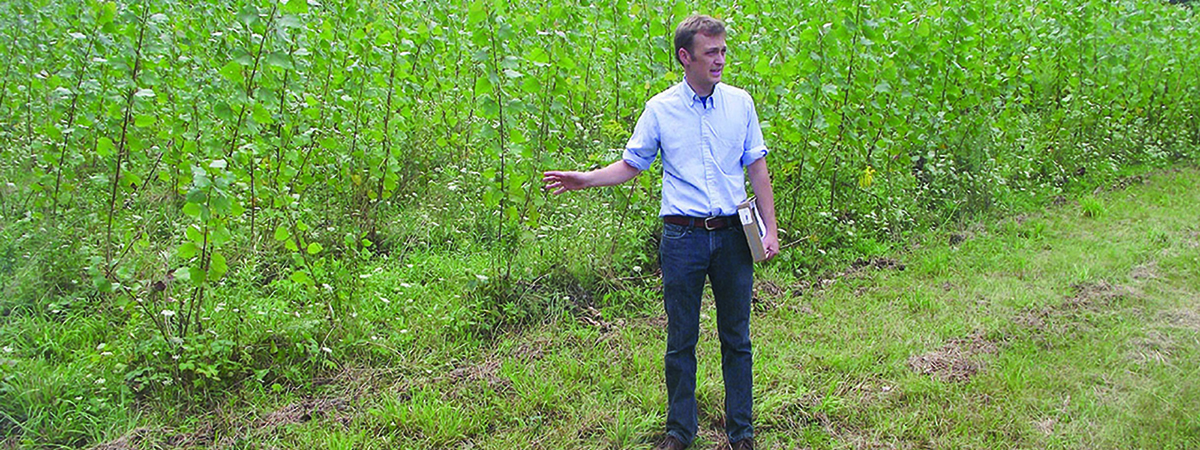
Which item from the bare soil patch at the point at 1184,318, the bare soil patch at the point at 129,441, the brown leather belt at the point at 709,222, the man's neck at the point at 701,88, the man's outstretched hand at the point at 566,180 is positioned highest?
the man's neck at the point at 701,88

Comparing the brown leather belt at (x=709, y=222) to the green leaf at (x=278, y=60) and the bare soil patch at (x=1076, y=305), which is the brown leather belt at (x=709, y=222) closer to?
the green leaf at (x=278, y=60)

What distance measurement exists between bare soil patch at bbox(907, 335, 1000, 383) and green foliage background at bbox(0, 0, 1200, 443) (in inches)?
51.5

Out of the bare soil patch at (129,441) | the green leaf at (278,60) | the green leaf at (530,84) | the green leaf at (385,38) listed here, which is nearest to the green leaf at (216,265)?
the bare soil patch at (129,441)

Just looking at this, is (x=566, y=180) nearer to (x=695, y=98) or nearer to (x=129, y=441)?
(x=695, y=98)

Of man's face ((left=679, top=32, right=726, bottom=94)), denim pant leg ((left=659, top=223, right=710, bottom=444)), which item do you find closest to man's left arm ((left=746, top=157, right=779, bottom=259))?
denim pant leg ((left=659, top=223, right=710, bottom=444))

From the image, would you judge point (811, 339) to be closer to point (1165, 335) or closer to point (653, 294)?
point (653, 294)

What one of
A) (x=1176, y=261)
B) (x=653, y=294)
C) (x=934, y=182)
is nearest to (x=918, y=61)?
(x=934, y=182)

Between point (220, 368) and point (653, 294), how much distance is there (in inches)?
92.9

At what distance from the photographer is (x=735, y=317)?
10.1 ft

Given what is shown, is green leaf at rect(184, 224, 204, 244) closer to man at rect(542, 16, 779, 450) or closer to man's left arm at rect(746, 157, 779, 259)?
man at rect(542, 16, 779, 450)

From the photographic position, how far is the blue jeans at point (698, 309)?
9.83ft

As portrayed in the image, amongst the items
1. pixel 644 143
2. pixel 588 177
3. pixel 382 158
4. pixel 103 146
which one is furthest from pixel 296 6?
pixel 644 143

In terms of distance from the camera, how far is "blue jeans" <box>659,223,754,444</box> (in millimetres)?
2996

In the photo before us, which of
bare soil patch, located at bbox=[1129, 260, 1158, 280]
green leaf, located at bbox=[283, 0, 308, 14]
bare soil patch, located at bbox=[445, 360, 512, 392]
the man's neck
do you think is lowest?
bare soil patch, located at bbox=[1129, 260, 1158, 280]
